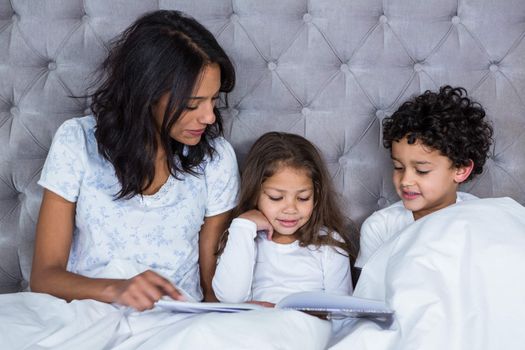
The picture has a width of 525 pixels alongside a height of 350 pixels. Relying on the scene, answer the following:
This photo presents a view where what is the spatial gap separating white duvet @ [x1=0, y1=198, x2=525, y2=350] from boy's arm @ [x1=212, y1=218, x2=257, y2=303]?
235 mm

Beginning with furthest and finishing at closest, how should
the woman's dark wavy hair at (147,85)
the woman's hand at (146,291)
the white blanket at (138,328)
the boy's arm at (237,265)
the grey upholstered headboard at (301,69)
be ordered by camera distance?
the grey upholstered headboard at (301,69) < the boy's arm at (237,265) < the woman's dark wavy hair at (147,85) < the woman's hand at (146,291) < the white blanket at (138,328)

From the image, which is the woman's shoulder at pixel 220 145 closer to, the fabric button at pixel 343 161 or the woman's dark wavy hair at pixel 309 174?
the woman's dark wavy hair at pixel 309 174

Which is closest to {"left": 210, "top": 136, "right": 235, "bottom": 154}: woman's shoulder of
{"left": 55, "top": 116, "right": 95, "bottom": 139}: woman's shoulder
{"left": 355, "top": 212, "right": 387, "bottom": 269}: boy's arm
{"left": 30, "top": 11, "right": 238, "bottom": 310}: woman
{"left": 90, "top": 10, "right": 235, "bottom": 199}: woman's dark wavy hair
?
{"left": 30, "top": 11, "right": 238, "bottom": 310}: woman

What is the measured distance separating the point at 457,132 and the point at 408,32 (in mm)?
295

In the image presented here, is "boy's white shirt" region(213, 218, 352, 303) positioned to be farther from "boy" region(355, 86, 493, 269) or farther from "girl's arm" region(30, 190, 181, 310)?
"girl's arm" region(30, 190, 181, 310)

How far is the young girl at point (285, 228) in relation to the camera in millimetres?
1530

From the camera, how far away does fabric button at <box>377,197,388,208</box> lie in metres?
1.69

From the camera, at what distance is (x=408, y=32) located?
164 centimetres

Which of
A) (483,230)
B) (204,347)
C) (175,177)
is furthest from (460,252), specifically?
(175,177)

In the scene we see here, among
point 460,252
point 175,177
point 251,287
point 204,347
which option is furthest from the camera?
point 251,287

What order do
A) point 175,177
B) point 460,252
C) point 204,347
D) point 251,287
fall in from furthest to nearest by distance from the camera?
point 251,287
point 175,177
point 460,252
point 204,347

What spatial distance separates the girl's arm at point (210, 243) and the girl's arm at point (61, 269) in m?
0.30

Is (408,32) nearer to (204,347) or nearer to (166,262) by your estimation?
(166,262)

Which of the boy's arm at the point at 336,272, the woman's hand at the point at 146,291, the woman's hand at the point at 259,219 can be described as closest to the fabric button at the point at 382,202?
the boy's arm at the point at 336,272
